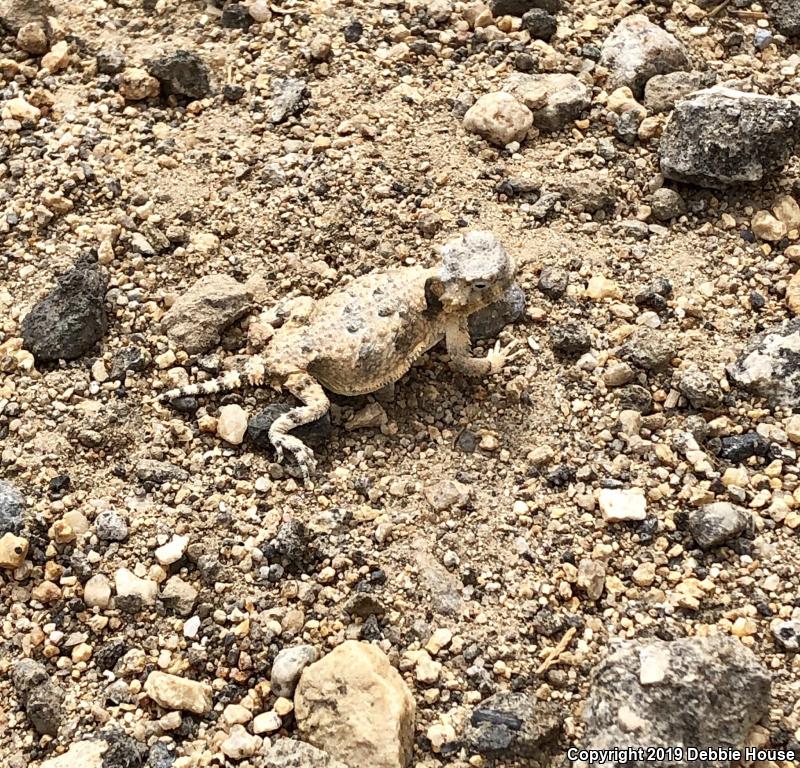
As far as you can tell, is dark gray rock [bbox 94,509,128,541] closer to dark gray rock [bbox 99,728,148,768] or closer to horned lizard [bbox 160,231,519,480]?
horned lizard [bbox 160,231,519,480]

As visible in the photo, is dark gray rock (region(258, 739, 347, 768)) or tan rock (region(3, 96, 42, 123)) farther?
tan rock (region(3, 96, 42, 123))

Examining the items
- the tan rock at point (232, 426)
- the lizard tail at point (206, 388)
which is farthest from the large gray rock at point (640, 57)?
the tan rock at point (232, 426)

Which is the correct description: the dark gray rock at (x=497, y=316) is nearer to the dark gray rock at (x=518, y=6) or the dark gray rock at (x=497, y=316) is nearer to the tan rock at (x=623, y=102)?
the tan rock at (x=623, y=102)

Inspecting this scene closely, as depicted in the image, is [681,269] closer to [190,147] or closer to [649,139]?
[649,139]

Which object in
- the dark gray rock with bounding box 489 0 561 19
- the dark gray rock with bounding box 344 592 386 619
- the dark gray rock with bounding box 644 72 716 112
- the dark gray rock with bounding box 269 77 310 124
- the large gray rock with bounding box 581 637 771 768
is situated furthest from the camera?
the dark gray rock with bounding box 489 0 561 19

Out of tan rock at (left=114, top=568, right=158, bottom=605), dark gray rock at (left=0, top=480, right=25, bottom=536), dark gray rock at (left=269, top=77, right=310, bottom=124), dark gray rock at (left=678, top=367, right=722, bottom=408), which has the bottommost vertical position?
tan rock at (left=114, top=568, right=158, bottom=605)

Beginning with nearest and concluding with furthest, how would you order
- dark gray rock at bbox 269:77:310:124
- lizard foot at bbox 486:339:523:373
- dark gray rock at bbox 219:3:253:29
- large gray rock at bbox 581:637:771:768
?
large gray rock at bbox 581:637:771:768 < lizard foot at bbox 486:339:523:373 < dark gray rock at bbox 269:77:310:124 < dark gray rock at bbox 219:3:253:29

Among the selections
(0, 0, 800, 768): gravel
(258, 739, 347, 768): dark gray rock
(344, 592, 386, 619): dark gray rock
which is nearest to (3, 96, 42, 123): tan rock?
A: (0, 0, 800, 768): gravel
